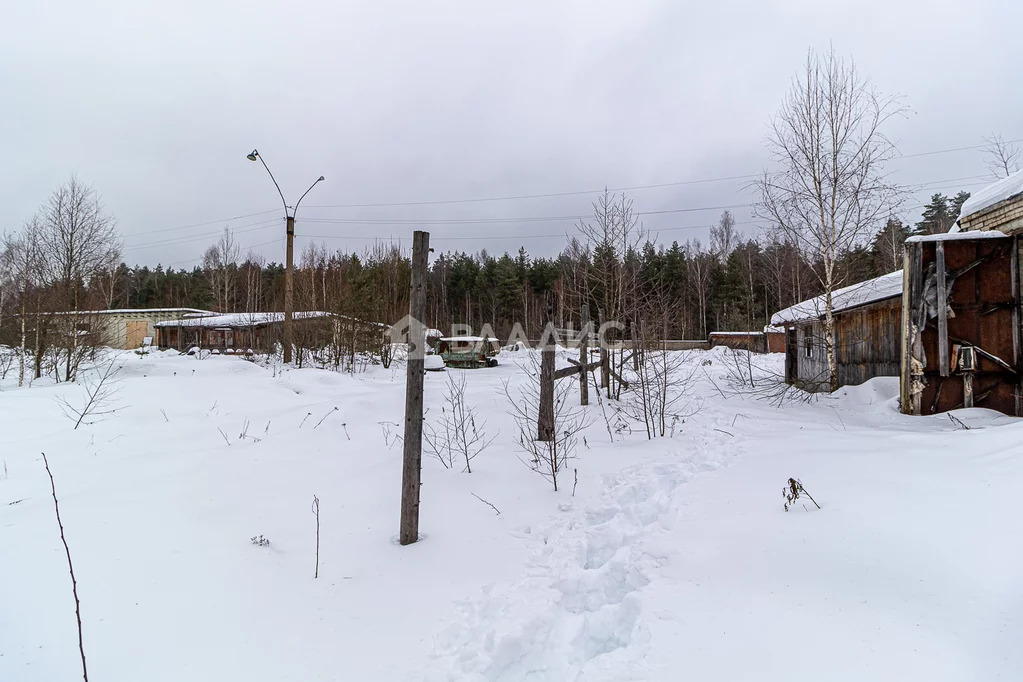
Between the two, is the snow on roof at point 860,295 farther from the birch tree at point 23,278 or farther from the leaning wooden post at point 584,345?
the birch tree at point 23,278

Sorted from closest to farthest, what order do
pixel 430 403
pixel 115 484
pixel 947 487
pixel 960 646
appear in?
pixel 960 646, pixel 947 487, pixel 115 484, pixel 430 403

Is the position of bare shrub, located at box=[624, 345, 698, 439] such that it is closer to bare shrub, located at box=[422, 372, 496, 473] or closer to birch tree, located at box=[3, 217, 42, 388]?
bare shrub, located at box=[422, 372, 496, 473]

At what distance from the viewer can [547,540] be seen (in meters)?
4.18

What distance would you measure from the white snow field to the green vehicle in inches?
790

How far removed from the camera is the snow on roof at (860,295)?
33.0ft

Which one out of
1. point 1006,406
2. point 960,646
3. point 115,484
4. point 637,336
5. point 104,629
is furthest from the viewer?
point 637,336

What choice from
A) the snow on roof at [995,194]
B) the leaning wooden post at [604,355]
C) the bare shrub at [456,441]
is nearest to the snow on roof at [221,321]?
the leaning wooden post at [604,355]

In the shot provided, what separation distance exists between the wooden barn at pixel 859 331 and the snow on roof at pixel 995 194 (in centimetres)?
177

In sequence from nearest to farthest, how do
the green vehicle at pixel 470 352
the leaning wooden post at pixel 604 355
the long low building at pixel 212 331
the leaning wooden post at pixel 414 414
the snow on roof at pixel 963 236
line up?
the leaning wooden post at pixel 414 414 < the snow on roof at pixel 963 236 < the leaning wooden post at pixel 604 355 < the green vehicle at pixel 470 352 < the long low building at pixel 212 331

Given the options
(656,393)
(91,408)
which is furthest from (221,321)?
(656,393)

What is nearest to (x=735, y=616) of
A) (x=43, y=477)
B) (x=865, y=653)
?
(x=865, y=653)

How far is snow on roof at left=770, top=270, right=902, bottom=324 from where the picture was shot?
10.0 meters

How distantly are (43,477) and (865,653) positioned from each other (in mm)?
7260

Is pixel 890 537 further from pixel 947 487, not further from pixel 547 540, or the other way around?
pixel 547 540
